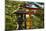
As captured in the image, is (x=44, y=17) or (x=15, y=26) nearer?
(x=15, y=26)

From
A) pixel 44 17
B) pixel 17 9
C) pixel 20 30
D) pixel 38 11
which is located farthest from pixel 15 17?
pixel 44 17

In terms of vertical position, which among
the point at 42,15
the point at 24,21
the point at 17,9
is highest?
the point at 17,9

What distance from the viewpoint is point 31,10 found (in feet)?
5.29

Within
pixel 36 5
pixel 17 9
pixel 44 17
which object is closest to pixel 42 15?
pixel 44 17

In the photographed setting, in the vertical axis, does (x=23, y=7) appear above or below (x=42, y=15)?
above

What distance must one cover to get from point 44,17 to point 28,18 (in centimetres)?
31

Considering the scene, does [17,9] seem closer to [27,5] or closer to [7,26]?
[27,5]

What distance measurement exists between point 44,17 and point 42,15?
5 cm

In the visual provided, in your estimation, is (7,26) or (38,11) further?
(38,11)

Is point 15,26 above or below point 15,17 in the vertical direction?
below

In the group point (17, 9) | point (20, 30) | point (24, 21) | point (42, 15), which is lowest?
point (20, 30)

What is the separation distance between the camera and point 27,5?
1.60m

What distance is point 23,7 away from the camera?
5.22 feet

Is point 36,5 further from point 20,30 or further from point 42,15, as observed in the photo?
point 20,30
